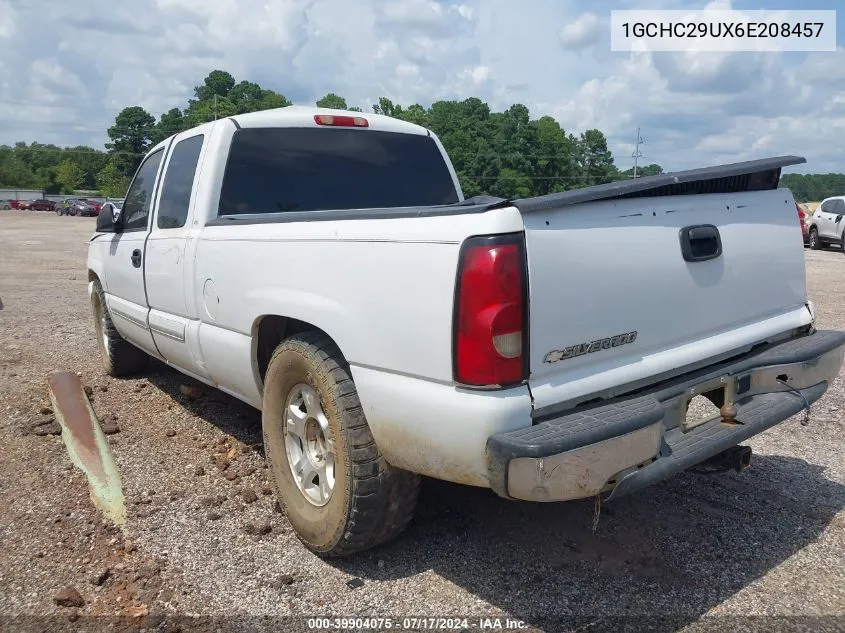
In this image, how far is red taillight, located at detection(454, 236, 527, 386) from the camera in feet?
7.64

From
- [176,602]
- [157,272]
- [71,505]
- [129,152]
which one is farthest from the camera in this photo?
[129,152]

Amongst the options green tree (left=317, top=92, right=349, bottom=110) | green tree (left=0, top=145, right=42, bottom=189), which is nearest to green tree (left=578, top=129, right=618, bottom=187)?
green tree (left=317, top=92, right=349, bottom=110)

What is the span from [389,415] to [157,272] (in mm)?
2461

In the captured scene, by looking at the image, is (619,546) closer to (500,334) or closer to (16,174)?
(500,334)

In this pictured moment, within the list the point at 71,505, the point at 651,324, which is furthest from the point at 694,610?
the point at 71,505

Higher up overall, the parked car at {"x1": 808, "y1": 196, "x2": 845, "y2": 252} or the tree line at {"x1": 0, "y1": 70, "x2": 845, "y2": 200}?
the tree line at {"x1": 0, "y1": 70, "x2": 845, "y2": 200}

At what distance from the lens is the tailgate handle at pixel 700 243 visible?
2.83 metres

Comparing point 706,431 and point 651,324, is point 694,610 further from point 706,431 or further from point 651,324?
point 651,324

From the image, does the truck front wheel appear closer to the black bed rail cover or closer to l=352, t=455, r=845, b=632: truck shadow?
l=352, t=455, r=845, b=632: truck shadow

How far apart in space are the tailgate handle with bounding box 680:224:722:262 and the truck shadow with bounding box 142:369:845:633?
1.31 m

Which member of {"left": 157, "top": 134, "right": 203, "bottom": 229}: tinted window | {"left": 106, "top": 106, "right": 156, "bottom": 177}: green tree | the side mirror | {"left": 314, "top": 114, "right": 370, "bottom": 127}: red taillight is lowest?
the side mirror

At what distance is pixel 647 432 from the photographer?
2445mm

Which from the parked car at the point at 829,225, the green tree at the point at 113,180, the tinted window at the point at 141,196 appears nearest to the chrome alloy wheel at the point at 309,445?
the tinted window at the point at 141,196

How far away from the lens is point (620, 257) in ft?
8.55
